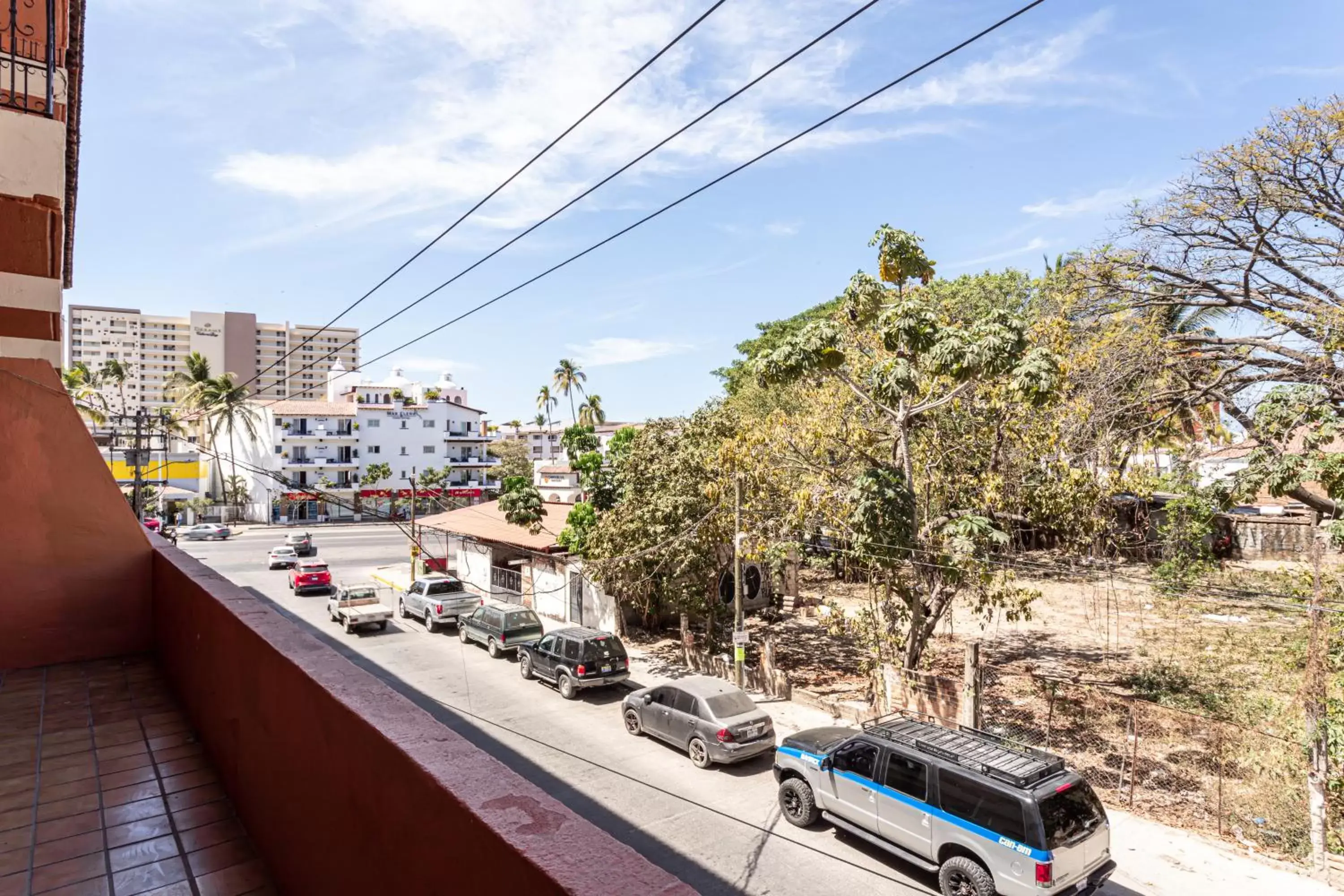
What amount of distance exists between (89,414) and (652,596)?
34.5 m

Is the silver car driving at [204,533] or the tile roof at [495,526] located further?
the silver car driving at [204,533]

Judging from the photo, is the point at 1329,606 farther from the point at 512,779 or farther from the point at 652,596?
the point at 652,596

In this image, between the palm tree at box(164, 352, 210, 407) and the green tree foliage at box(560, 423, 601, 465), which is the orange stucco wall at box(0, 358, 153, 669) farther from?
the palm tree at box(164, 352, 210, 407)

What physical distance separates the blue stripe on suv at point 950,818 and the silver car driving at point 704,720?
2.23 meters

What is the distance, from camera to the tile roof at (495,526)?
86.0 feet

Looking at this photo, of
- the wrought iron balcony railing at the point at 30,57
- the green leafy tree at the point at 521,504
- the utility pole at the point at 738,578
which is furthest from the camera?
the green leafy tree at the point at 521,504

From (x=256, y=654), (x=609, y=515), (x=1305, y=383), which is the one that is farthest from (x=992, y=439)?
(x=256, y=654)

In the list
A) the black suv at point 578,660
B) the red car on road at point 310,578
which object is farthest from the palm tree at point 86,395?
the black suv at point 578,660

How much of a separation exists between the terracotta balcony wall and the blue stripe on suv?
791 centimetres

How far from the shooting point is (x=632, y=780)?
1251cm

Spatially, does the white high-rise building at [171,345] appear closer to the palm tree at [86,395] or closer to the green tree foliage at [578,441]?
the palm tree at [86,395]

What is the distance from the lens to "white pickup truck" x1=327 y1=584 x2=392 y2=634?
74.5ft

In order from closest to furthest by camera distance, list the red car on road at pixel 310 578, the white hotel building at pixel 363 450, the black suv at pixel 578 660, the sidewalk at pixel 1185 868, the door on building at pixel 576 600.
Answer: the sidewalk at pixel 1185 868 → the black suv at pixel 578 660 → the door on building at pixel 576 600 → the red car on road at pixel 310 578 → the white hotel building at pixel 363 450

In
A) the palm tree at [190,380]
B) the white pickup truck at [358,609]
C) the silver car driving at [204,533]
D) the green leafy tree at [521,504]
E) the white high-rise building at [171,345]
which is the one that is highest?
the white high-rise building at [171,345]
